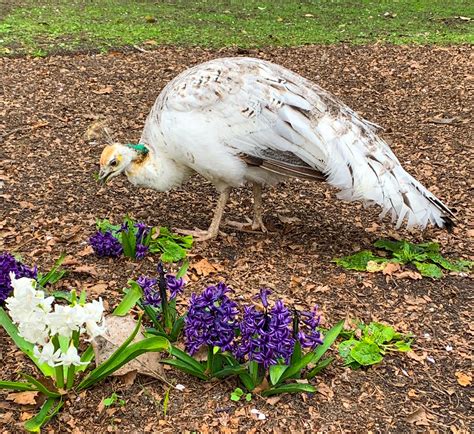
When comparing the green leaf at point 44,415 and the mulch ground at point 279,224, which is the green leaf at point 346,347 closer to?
the mulch ground at point 279,224

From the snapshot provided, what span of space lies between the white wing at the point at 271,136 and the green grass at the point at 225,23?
13.6 ft

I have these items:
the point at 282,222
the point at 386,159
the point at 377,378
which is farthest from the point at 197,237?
the point at 377,378

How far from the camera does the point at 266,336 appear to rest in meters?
2.77

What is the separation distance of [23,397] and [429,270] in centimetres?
244

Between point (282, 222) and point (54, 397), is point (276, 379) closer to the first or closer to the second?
point (54, 397)

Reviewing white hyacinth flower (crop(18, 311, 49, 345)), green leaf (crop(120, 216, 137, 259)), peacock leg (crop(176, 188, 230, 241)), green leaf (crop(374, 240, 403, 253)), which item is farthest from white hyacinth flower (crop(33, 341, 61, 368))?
green leaf (crop(374, 240, 403, 253))

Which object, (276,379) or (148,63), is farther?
(148,63)

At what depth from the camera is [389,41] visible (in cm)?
877

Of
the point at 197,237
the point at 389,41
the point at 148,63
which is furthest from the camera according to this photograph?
the point at 389,41

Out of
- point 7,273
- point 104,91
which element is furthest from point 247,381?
point 104,91

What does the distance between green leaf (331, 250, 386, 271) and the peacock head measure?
4.79 feet

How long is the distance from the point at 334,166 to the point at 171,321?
1.53m

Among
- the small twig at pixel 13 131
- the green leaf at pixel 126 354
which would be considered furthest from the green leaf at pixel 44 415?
the small twig at pixel 13 131

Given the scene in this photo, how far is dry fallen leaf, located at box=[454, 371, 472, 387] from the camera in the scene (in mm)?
3199
